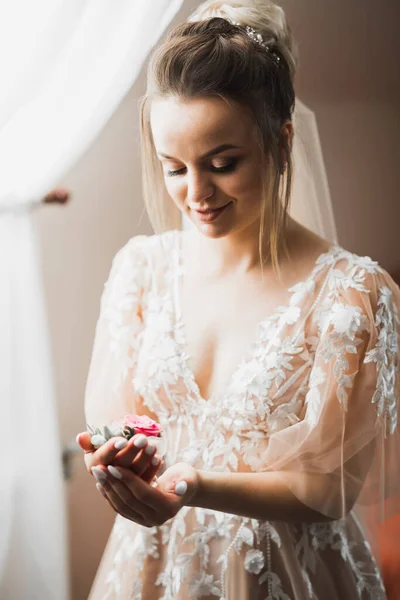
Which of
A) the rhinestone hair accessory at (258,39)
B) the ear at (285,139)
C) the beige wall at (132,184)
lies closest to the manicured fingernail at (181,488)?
the ear at (285,139)

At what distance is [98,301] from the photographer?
162cm

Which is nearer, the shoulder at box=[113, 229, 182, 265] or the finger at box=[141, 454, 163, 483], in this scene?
the finger at box=[141, 454, 163, 483]

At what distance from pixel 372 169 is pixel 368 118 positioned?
0.12m

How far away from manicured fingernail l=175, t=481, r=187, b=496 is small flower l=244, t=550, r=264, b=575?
0.65 ft

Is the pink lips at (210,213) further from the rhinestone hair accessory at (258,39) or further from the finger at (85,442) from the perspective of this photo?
the finger at (85,442)

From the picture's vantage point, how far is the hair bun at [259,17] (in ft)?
3.35

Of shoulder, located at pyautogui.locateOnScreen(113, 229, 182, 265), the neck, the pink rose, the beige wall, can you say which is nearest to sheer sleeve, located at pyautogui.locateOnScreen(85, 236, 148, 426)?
shoulder, located at pyautogui.locateOnScreen(113, 229, 182, 265)

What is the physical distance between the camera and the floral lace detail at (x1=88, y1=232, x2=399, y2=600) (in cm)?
103

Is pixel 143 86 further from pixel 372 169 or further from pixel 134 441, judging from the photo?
pixel 134 441

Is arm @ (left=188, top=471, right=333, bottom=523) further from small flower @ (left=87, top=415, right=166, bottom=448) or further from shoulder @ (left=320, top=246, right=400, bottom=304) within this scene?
shoulder @ (left=320, top=246, right=400, bottom=304)

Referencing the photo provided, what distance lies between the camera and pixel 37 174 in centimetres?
124

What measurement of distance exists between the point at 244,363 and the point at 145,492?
A: 10.4 inches

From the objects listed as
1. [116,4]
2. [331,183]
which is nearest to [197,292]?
[116,4]

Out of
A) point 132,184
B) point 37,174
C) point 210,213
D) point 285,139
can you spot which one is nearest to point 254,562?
point 210,213
